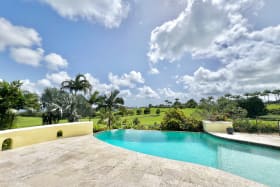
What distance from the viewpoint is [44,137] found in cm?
855

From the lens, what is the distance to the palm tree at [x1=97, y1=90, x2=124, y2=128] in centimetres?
1742

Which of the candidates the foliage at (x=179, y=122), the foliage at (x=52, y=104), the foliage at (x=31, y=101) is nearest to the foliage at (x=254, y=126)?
the foliage at (x=179, y=122)

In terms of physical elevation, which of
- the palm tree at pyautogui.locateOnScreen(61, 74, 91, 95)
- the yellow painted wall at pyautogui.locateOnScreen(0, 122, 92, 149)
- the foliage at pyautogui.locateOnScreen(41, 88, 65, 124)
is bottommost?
the yellow painted wall at pyautogui.locateOnScreen(0, 122, 92, 149)

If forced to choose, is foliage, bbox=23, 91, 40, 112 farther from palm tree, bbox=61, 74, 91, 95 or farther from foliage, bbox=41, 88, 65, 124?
palm tree, bbox=61, 74, 91, 95

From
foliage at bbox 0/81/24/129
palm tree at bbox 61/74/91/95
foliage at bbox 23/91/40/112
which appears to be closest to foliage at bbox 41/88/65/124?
palm tree at bbox 61/74/91/95

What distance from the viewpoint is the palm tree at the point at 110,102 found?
17422mm

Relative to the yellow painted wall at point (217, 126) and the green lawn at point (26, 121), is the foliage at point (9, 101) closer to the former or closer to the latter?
the green lawn at point (26, 121)

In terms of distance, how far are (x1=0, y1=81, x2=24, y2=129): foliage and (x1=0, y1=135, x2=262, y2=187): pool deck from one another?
6.61m

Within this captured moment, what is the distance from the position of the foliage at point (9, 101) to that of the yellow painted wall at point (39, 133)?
470 centimetres

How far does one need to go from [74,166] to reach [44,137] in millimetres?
5375

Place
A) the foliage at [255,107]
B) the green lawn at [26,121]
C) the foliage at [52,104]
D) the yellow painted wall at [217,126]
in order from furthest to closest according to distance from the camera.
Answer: the foliage at [255,107]
the foliage at [52,104]
the green lawn at [26,121]
the yellow painted wall at [217,126]

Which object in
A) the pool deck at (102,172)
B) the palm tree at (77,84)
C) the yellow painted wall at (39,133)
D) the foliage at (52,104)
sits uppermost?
the palm tree at (77,84)

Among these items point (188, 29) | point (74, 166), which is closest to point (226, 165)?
point (74, 166)

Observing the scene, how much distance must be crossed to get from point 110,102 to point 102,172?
1400 centimetres
